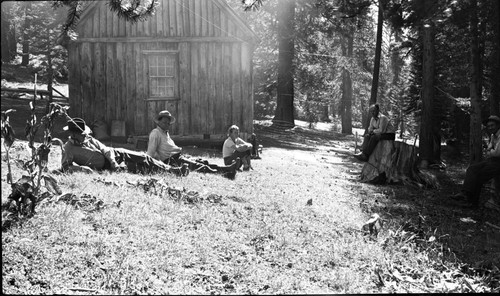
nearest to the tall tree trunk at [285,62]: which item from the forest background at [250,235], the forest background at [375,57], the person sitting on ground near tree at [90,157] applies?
the forest background at [375,57]

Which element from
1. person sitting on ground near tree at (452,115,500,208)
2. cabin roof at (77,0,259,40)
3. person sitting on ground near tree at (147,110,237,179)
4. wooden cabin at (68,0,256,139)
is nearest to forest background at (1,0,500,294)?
person sitting on ground near tree at (452,115,500,208)

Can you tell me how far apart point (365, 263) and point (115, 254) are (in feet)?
9.25

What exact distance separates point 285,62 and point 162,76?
12.5m

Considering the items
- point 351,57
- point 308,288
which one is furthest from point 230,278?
point 351,57

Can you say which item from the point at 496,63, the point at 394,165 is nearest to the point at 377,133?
the point at 394,165

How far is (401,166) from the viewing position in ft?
45.1

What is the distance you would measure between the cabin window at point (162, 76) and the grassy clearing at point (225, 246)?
8.13 meters

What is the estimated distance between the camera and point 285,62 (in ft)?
94.1

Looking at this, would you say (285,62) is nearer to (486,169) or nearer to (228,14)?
(228,14)

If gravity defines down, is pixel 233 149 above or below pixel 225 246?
above

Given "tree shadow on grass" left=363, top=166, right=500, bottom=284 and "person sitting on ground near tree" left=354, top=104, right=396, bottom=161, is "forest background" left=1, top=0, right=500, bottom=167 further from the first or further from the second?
"tree shadow on grass" left=363, top=166, right=500, bottom=284

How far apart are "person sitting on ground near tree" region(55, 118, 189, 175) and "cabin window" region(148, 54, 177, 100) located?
7480 millimetres

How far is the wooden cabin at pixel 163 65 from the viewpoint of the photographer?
1706 centimetres

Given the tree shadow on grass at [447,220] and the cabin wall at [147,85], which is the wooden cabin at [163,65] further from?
the tree shadow on grass at [447,220]
